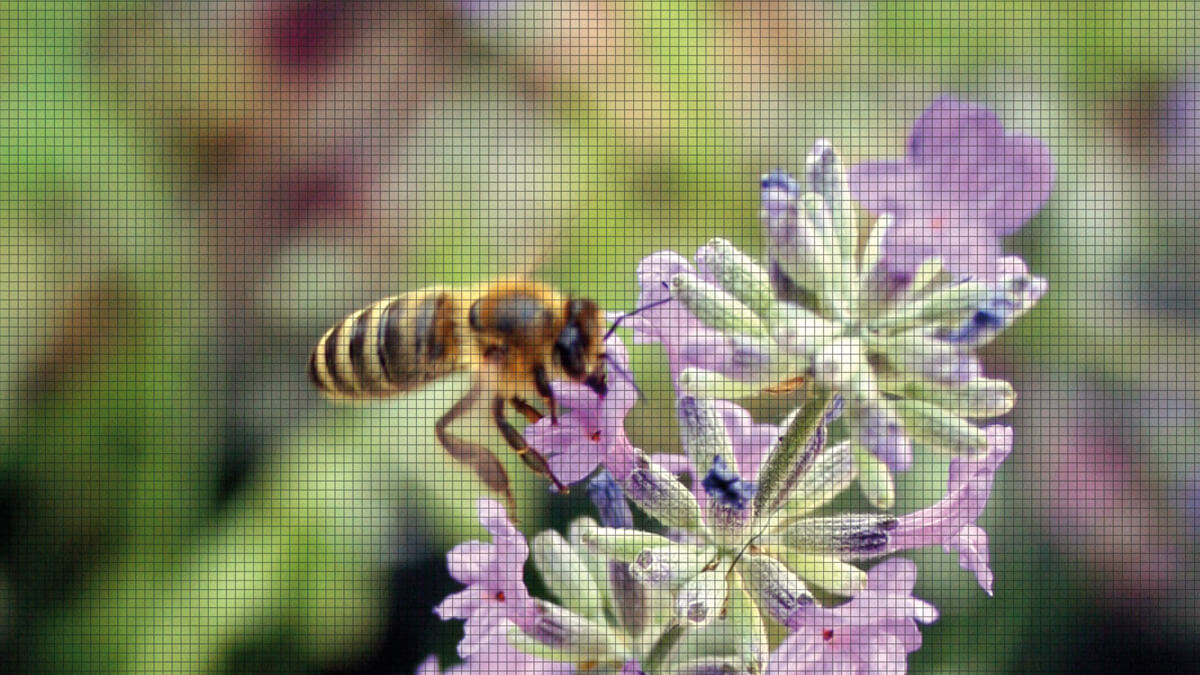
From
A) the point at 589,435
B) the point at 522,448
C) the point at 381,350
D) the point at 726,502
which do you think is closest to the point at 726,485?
the point at 726,502

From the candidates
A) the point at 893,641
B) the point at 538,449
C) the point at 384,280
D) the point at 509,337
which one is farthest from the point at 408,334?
the point at 384,280

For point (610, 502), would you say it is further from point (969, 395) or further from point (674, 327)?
point (969, 395)

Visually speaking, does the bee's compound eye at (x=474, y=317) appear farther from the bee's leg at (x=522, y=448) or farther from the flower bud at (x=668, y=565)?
the flower bud at (x=668, y=565)

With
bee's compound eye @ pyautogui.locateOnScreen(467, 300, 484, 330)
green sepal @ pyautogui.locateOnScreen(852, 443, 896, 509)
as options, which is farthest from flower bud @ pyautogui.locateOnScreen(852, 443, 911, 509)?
bee's compound eye @ pyautogui.locateOnScreen(467, 300, 484, 330)

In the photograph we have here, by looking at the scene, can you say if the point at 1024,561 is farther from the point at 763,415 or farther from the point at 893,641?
the point at 893,641

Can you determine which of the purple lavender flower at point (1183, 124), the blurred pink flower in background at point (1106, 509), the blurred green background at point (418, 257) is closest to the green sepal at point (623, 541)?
the blurred green background at point (418, 257)

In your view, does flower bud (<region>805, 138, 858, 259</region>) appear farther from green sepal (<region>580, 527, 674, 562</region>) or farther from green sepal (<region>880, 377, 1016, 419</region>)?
green sepal (<region>580, 527, 674, 562</region>)
